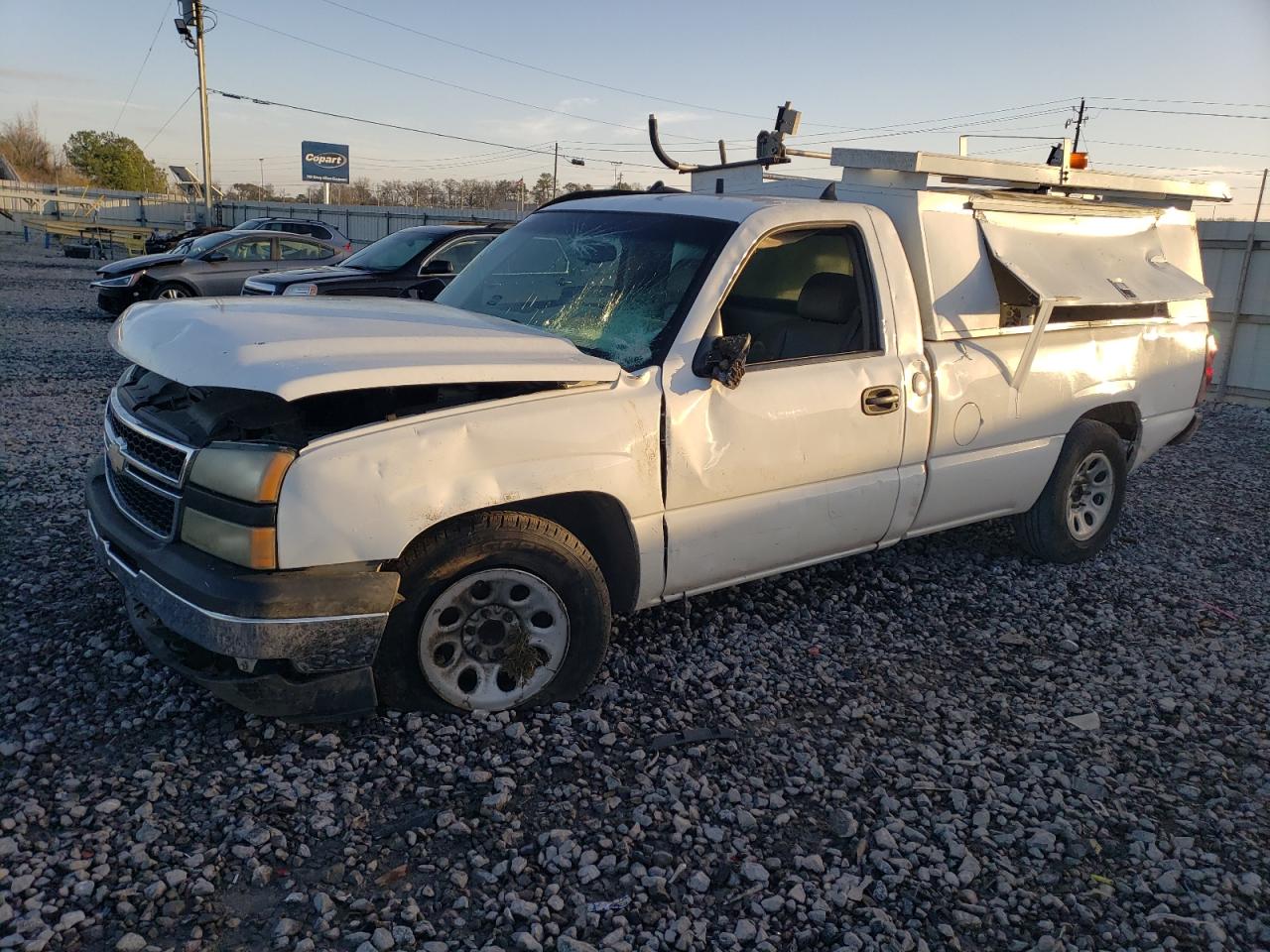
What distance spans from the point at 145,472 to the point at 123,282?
1297 centimetres

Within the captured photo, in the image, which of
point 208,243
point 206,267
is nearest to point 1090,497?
point 206,267

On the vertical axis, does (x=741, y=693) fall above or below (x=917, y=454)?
below

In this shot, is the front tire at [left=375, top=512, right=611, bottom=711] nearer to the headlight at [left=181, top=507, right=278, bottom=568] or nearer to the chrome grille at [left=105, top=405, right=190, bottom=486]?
the headlight at [left=181, top=507, right=278, bottom=568]

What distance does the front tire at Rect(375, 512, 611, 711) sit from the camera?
315 cm

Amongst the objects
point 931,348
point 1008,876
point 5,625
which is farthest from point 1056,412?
point 5,625

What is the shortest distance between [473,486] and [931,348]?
7.97ft

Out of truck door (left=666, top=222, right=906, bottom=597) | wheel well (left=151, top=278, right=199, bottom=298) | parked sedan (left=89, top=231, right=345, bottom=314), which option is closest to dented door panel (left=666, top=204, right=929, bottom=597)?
truck door (left=666, top=222, right=906, bottom=597)

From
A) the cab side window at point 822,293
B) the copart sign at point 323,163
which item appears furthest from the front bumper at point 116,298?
the copart sign at point 323,163

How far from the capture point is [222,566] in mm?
2902

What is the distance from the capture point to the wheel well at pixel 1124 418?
17.8ft

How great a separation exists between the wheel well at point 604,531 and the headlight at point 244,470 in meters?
0.89

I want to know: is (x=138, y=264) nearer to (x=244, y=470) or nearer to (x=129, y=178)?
(x=244, y=470)

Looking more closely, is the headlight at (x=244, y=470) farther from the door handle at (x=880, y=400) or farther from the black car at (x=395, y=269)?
the black car at (x=395, y=269)

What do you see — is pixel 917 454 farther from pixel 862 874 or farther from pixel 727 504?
pixel 862 874
